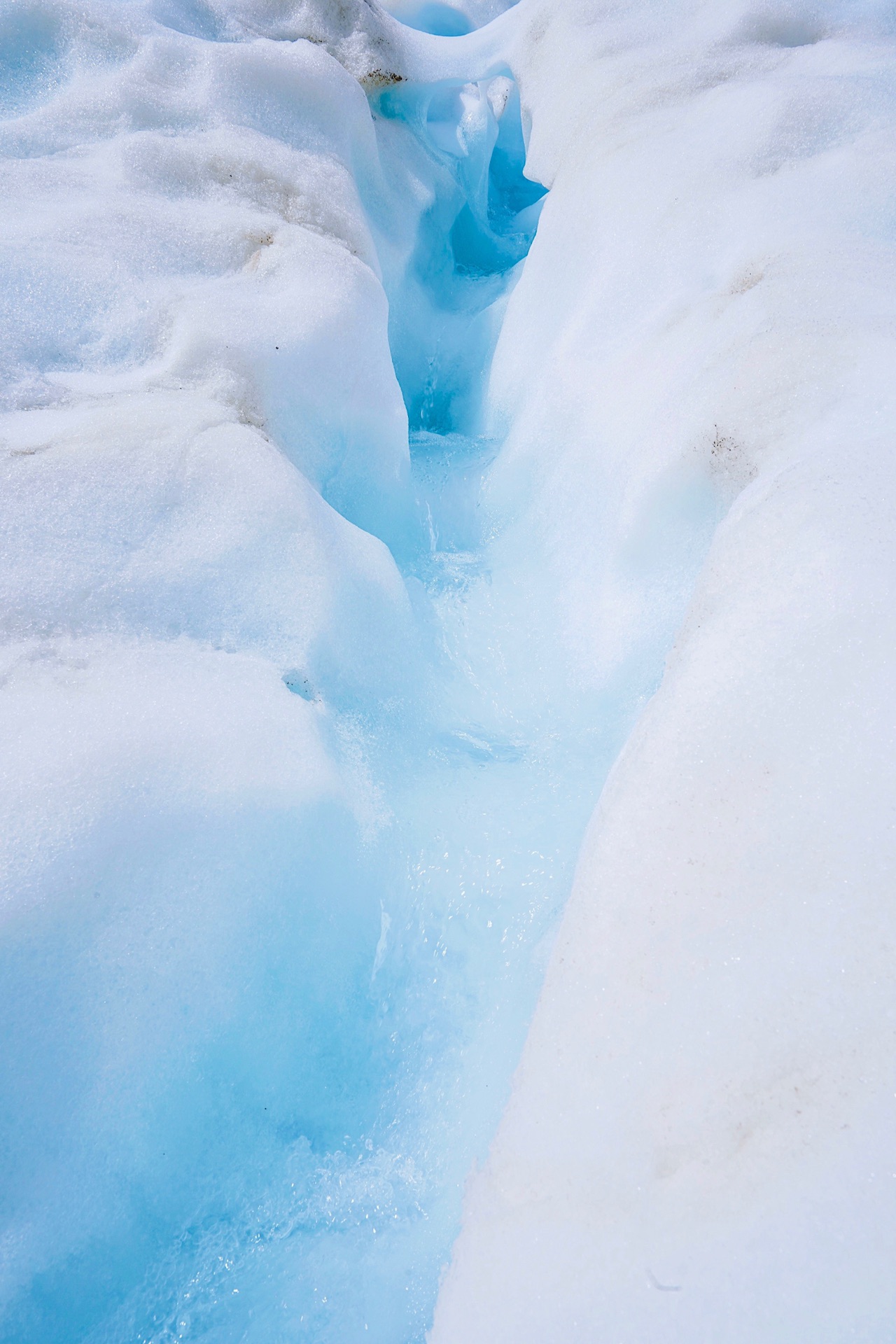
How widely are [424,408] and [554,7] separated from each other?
1.44 m

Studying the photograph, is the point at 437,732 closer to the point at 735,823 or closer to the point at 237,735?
the point at 237,735

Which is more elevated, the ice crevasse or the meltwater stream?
the ice crevasse

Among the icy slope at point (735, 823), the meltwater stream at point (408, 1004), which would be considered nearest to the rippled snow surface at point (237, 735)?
the meltwater stream at point (408, 1004)

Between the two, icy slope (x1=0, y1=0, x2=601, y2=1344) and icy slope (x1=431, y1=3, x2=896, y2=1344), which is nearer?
icy slope (x1=431, y1=3, x2=896, y2=1344)

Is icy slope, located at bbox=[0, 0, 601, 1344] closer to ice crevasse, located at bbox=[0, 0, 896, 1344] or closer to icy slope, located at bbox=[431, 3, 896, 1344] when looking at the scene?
ice crevasse, located at bbox=[0, 0, 896, 1344]

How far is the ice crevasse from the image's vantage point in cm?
79

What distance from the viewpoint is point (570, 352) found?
207 cm

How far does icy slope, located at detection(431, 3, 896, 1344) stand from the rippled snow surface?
0.22m

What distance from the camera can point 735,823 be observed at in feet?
3.05

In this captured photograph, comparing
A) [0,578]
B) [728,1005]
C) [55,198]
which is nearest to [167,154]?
[55,198]

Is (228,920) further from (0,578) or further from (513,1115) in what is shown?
(0,578)

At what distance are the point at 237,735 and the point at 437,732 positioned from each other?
1.74ft

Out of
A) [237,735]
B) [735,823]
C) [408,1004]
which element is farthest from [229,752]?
[735,823]

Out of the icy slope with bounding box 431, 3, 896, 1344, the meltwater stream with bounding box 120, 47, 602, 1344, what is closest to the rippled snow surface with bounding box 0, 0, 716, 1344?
the meltwater stream with bounding box 120, 47, 602, 1344
